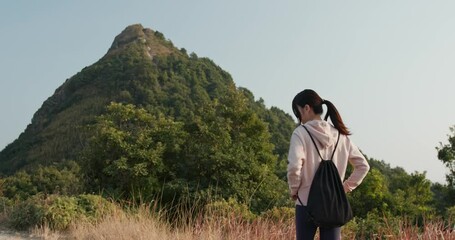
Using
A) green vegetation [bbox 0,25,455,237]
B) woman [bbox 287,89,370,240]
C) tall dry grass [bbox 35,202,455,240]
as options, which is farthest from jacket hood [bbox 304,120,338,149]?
green vegetation [bbox 0,25,455,237]

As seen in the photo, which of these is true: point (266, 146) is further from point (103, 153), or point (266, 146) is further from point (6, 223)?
point (6, 223)

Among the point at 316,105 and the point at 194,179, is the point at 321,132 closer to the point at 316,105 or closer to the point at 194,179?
the point at 316,105

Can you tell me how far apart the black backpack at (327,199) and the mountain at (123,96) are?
39.7 meters

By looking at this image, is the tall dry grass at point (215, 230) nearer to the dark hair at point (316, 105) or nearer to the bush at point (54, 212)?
the bush at point (54, 212)

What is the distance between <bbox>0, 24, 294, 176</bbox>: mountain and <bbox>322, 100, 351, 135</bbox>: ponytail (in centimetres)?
3956

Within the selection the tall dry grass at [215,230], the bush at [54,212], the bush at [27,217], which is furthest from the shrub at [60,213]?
the tall dry grass at [215,230]

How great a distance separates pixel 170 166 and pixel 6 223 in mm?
10475

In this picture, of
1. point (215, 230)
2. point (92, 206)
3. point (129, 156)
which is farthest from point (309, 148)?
point (129, 156)

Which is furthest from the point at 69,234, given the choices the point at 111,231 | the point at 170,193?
the point at 170,193

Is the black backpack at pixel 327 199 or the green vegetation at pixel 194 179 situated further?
the green vegetation at pixel 194 179

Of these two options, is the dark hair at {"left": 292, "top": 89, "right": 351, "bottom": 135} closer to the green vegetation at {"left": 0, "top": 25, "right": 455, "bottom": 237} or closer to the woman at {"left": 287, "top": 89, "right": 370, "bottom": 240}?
the woman at {"left": 287, "top": 89, "right": 370, "bottom": 240}

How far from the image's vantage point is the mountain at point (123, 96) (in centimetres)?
5572

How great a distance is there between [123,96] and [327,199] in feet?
198

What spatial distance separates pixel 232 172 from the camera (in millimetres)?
18000
